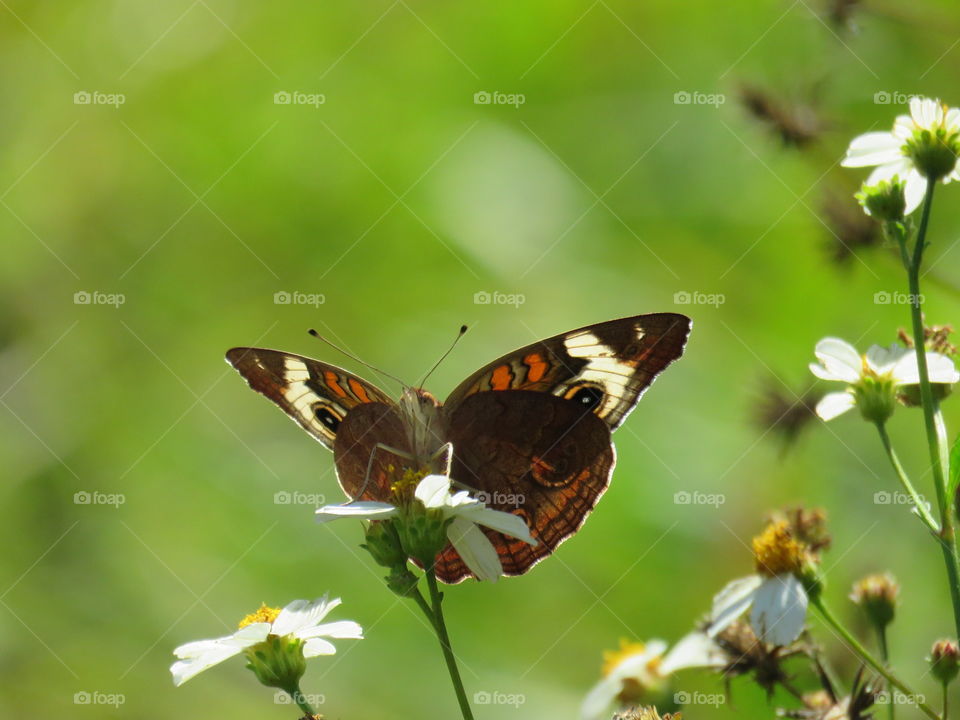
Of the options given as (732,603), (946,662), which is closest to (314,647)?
(732,603)

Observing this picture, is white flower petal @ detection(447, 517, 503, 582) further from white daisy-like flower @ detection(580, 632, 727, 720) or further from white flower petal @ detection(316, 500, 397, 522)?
white daisy-like flower @ detection(580, 632, 727, 720)

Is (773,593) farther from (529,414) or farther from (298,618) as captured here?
(298,618)

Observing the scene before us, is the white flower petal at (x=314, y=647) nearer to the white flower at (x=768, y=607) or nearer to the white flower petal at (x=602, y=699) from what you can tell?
the white flower petal at (x=602, y=699)

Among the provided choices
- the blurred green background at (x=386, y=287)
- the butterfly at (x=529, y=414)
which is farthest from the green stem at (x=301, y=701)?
the blurred green background at (x=386, y=287)

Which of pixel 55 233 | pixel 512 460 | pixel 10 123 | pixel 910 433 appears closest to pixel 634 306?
pixel 910 433

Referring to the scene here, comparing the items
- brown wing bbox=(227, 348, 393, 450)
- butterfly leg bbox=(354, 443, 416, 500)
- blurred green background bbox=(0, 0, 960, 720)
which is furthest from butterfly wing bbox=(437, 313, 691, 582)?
blurred green background bbox=(0, 0, 960, 720)

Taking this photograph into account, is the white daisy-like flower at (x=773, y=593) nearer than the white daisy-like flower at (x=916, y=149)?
Yes
